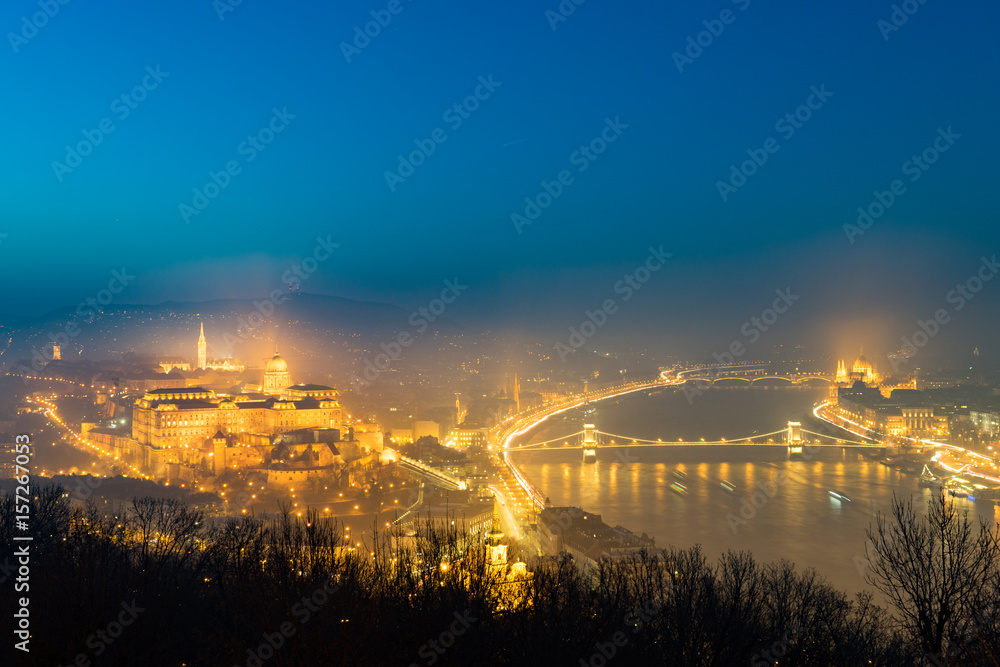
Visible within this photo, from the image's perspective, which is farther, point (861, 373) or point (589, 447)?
point (861, 373)

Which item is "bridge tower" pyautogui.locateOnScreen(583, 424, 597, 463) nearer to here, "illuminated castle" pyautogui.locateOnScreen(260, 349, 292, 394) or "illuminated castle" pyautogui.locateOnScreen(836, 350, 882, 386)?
"illuminated castle" pyautogui.locateOnScreen(260, 349, 292, 394)

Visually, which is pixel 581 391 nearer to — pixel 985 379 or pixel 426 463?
pixel 985 379

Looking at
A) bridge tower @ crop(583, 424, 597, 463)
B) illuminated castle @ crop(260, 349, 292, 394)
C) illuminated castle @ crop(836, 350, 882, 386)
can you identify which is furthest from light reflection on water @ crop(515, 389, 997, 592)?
illuminated castle @ crop(836, 350, 882, 386)

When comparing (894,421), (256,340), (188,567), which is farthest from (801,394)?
(188,567)

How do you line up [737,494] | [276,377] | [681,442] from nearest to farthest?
1. [737,494]
2. [276,377]
3. [681,442]

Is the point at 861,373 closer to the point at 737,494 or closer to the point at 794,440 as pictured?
the point at 794,440

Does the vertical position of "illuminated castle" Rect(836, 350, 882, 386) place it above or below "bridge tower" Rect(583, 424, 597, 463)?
above

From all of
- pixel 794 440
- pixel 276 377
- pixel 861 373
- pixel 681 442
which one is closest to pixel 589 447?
pixel 681 442
